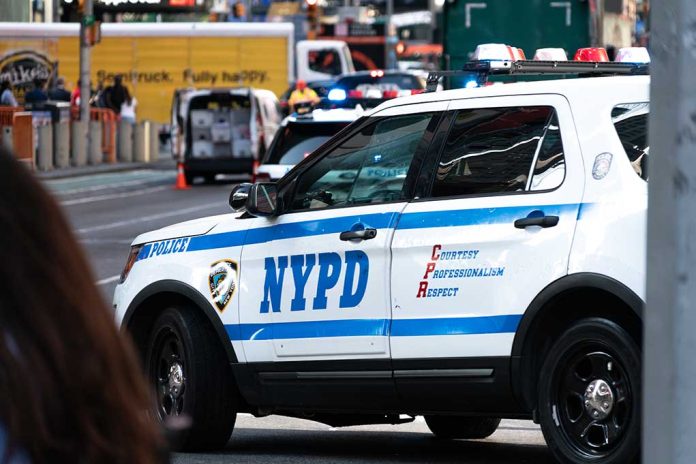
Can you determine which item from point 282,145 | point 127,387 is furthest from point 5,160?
point 282,145

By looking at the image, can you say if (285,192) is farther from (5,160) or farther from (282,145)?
(282,145)

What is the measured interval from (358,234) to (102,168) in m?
31.3

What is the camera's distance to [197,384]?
7836mm

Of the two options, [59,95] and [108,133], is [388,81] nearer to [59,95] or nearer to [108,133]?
[108,133]

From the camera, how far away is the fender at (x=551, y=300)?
6436 mm

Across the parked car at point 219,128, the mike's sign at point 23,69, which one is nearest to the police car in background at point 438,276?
the parked car at point 219,128

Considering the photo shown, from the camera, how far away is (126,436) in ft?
6.82

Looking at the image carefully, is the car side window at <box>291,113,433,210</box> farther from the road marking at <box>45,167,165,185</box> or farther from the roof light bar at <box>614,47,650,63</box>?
the road marking at <box>45,167,165,185</box>

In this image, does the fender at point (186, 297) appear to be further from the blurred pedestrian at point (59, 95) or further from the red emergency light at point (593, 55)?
the blurred pedestrian at point (59, 95)

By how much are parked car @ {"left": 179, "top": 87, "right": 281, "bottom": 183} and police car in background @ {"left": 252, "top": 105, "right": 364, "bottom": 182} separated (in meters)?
14.8

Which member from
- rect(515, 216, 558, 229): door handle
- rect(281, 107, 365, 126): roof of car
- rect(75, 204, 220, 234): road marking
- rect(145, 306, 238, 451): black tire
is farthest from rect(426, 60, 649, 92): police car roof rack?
rect(75, 204, 220, 234): road marking

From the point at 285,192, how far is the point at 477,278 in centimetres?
133

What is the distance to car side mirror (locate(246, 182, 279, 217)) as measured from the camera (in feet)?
25.4

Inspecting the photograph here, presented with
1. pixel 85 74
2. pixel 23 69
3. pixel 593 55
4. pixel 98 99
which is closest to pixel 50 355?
pixel 593 55
